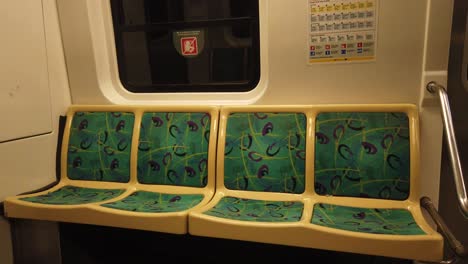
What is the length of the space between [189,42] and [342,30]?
1.01 metres

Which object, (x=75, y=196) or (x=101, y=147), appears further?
(x=101, y=147)

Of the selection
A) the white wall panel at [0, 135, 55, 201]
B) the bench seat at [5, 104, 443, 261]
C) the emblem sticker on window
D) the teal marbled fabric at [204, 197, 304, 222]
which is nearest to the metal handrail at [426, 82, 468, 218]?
the bench seat at [5, 104, 443, 261]

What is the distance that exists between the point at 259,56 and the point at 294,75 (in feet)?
0.94

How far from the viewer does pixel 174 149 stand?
212cm

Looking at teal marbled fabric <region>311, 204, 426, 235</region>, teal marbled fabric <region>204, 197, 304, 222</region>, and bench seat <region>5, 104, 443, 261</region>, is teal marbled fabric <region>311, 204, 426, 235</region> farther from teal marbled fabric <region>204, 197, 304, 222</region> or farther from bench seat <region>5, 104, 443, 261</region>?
teal marbled fabric <region>204, 197, 304, 222</region>

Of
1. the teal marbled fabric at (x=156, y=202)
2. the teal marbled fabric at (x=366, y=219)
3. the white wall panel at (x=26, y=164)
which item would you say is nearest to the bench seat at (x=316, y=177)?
the teal marbled fabric at (x=366, y=219)

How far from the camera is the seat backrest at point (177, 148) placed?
206 cm

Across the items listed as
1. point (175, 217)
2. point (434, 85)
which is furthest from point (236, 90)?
point (434, 85)

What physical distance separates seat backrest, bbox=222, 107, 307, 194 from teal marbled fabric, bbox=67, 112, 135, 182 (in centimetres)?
67

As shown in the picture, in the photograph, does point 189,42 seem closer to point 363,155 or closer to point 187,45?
point 187,45

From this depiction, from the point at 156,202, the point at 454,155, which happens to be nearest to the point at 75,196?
the point at 156,202

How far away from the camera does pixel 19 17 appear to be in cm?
203

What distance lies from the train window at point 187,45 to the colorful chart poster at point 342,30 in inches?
15.5

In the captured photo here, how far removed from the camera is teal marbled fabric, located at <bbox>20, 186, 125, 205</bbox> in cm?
194
